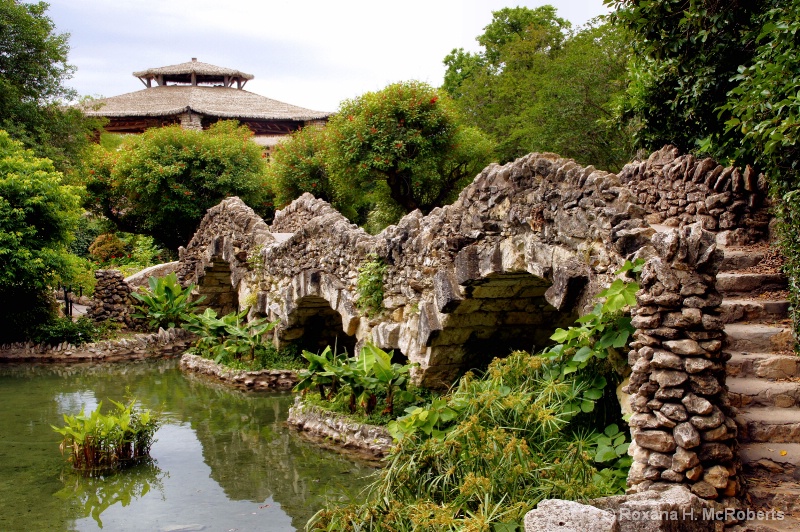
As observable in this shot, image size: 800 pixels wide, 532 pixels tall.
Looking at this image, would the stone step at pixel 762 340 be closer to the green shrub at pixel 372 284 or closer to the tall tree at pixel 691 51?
the tall tree at pixel 691 51

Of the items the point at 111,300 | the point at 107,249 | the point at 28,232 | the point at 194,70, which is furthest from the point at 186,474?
Answer: the point at 194,70

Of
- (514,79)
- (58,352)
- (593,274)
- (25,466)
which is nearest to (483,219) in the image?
(593,274)

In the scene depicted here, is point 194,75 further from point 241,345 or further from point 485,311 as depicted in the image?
point 485,311

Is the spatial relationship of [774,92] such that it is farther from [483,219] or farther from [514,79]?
[514,79]

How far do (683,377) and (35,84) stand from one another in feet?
72.4

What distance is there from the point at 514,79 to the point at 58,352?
52.8ft

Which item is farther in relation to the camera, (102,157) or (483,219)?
(102,157)

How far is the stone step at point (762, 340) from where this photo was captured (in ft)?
20.1

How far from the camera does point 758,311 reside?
21.5 ft

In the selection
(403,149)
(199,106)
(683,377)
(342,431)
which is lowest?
(342,431)

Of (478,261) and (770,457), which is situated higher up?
(478,261)

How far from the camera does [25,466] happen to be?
9.53 m

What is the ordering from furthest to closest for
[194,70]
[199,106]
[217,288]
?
[194,70]
[199,106]
[217,288]

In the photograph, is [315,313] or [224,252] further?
[224,252]
